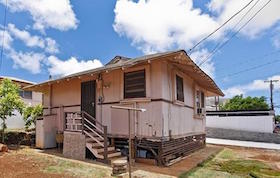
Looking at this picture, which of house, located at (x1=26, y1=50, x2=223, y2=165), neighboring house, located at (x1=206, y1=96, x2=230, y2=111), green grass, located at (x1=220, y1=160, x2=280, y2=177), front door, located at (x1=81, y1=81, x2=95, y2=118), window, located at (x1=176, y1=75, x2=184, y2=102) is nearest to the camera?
green grass, located at (x1=220, y1=160, x2=280, y2=177)

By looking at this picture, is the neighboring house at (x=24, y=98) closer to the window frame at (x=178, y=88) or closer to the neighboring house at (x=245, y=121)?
the window frame at (x=178, y=88)

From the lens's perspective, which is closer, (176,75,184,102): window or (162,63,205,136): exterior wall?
(162,63,205,136): exterior wall

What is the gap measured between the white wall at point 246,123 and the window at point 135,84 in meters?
14.5

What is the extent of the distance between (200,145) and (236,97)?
2621cm

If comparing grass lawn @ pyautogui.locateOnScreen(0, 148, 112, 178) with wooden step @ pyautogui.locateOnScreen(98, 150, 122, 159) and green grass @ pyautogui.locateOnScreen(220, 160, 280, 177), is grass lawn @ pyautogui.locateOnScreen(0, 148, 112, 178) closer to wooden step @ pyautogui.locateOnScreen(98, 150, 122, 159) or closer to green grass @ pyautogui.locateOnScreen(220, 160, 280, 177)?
wooden step @ pyautogui.locateOnScreen(98, 150, 122, 159)

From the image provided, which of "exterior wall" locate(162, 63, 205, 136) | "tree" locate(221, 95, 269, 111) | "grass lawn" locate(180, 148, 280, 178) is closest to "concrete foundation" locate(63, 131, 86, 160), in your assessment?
"exterior wall" locate(162, 63, 205, 136)

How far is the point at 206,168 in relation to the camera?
24.8 ft

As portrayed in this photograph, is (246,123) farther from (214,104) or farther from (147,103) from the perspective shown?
(214,104)

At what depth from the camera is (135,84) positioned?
8.59 m

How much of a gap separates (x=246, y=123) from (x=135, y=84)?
1468 centimetres

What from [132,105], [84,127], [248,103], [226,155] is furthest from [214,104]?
[84,127]

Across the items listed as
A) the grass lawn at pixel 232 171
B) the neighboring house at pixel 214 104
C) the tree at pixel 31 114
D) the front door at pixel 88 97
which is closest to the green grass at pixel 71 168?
the grass lawn at pixel 232 171

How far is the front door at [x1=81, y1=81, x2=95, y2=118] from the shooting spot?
1011 centimetres

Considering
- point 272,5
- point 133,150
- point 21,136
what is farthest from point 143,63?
point 21,136
